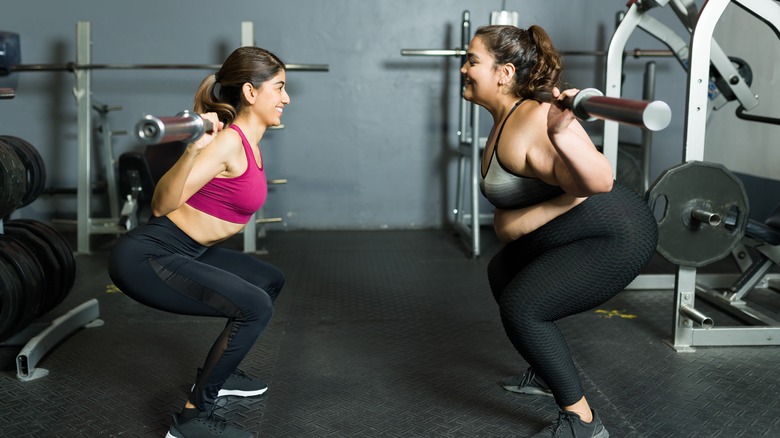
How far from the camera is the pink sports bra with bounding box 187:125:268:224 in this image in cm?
199

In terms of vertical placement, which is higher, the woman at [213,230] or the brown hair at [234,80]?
the brown hair at [234,80]

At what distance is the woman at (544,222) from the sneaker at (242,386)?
840 mm

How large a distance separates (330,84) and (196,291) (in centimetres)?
316

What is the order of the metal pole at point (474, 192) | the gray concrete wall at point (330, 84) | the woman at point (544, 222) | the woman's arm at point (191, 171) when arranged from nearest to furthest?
the woman's arm at point (191, 171)
the woman at point (544, 222)
the metal pole at point (474, 192)
the gray concrete wall at point (330, 84)

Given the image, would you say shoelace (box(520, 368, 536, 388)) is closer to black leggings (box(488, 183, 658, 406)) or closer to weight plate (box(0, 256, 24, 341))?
black leggings (box(488, 183, 658, 406))

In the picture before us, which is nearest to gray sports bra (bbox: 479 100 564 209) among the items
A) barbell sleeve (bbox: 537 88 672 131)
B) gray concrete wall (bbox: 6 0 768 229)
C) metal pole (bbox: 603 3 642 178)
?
barbell sleeve (bbox: 537 88 672 131)

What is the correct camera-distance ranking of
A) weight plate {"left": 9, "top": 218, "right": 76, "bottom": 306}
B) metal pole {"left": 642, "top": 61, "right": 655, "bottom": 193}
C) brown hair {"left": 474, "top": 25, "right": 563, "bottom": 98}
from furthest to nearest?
metal pole {"left": 642, "top": 61, "right": 655, "bottom": 193} → weight plate {"left": 9, "top": 218, "right": 76, "bottom": 306} → brown hair {"left": 474, "top": 25, "right": 563, "bottom": 98}

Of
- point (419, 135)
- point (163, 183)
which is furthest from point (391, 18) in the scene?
point (163, 183)

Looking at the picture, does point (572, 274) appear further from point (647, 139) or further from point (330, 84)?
point (330, 84)

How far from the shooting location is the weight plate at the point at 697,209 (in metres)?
2.67

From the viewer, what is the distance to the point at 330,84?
492 cm

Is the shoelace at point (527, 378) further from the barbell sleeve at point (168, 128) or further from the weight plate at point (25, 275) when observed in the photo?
the weight plate at point (25, 275)

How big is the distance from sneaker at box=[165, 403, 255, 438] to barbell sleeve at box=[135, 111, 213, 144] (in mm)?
856

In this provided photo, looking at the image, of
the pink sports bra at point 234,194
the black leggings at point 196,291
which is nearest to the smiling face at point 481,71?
the pink sports bra at point 234,194
